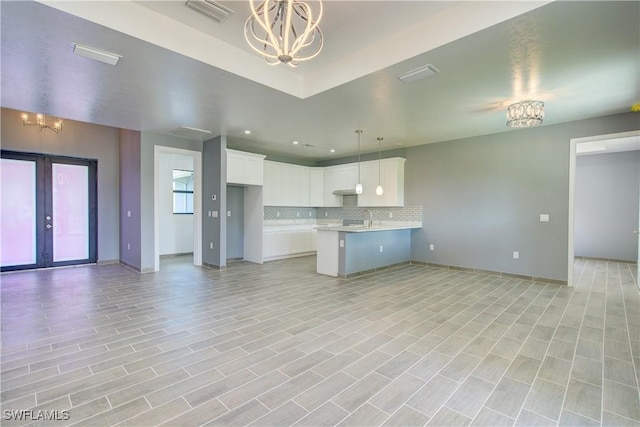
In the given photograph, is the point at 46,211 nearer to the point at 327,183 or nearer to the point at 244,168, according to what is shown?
the point at 244,168

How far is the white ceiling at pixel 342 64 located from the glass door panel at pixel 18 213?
7.04ft

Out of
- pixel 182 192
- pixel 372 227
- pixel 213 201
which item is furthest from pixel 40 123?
pixel 372 227

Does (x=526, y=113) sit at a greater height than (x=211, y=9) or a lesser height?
lesser

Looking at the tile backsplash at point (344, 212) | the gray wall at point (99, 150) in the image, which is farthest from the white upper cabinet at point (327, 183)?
the gray wall at point (99, 150)

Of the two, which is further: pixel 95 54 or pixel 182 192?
pixel 182 192

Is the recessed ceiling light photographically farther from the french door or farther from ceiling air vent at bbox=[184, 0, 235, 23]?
the french door

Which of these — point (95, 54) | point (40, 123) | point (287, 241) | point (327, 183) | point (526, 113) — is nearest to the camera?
point (95, 54)

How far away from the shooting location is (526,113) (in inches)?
149

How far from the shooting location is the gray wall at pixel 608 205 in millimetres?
6885

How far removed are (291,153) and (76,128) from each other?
4676 millimetres

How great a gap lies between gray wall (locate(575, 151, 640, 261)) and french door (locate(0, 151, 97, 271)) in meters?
11.7

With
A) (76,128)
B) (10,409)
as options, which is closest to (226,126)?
(76,128)

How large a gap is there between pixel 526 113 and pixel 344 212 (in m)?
5.13

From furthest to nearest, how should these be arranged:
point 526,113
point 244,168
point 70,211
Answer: point 244,168
point 70,211
point 526,113
